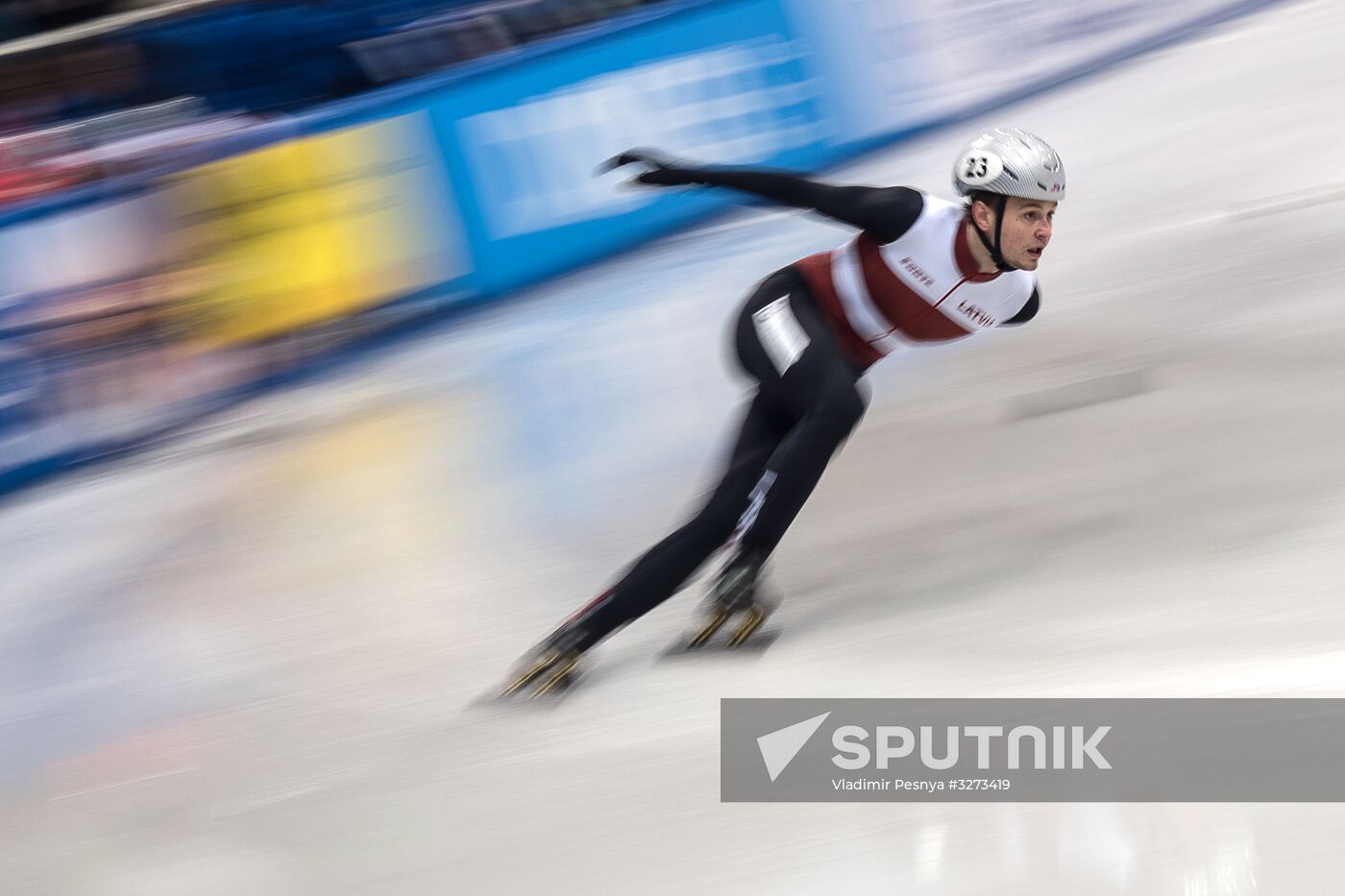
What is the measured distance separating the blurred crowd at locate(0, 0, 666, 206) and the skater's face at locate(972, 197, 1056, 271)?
14.0 feet

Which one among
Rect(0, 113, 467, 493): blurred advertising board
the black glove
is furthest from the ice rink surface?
the black glove

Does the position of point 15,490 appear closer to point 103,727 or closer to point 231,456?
point 231,456

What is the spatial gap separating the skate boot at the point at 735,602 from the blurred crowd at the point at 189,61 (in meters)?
4.04

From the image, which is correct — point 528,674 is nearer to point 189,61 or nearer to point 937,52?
point 189,61

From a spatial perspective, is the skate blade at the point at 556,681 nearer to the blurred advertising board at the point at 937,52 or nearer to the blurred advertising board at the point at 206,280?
the blurred advertising board at the point at 206,280

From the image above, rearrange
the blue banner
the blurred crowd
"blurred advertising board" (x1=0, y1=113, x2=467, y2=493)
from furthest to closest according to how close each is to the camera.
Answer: the blue banner < the blurred crowd < "blurred advertising board" (x1=0, y1=113, x2=467, y2=493)

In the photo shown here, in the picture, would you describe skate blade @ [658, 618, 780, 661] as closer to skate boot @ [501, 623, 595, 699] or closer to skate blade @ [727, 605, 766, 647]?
skate blade @ [727, 605, 766, 647]

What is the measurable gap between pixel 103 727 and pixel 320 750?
81cm

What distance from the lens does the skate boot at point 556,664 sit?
141 inches

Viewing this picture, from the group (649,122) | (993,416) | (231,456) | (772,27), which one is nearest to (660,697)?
(993,416)

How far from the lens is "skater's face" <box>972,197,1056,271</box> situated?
3531mm

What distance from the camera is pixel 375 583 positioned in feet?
15.4

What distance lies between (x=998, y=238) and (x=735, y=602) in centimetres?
114

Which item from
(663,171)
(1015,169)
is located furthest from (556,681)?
(1015,169)
